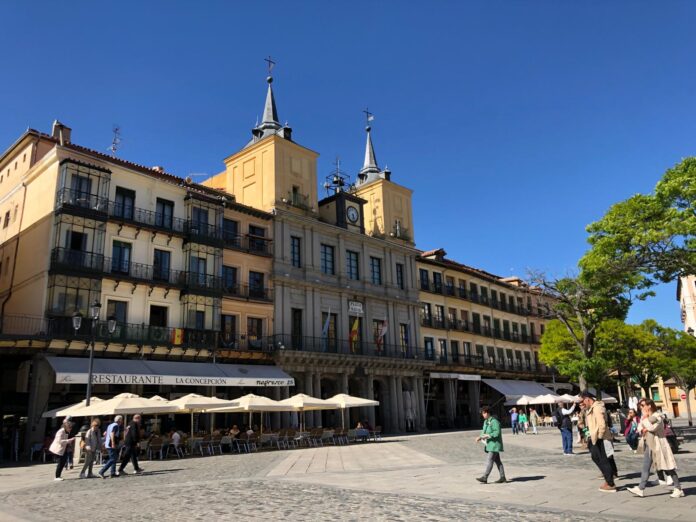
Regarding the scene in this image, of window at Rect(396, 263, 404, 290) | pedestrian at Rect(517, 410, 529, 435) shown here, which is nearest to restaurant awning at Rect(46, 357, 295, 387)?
pedestrian at Rect(517, 410, 529, 435)

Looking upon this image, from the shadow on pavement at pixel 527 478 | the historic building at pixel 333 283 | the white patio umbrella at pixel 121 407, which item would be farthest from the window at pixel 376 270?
the shadow on pavement at pixel 527 478

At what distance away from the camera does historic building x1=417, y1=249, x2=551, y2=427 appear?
44656mm

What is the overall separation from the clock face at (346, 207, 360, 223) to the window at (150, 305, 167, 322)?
15562mm

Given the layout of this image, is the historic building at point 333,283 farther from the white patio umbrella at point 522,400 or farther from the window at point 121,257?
the window at point 121,257

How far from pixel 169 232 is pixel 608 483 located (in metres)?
23.8

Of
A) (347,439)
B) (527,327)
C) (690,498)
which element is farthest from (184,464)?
(527,327)

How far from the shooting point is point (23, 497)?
11.9 m

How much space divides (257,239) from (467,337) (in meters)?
21.8

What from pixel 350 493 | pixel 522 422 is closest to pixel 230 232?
pixel 522 422

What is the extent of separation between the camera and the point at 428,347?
145 feet

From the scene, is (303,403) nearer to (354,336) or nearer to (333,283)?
(354,336)

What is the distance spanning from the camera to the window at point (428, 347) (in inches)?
1713

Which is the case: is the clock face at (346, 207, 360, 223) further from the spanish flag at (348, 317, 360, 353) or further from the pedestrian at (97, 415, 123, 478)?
the pedestrian at (97, 415, 123, 478)

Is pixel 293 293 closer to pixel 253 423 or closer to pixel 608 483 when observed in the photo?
pixel 253 423
